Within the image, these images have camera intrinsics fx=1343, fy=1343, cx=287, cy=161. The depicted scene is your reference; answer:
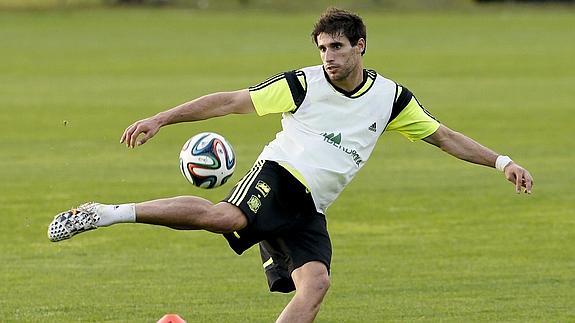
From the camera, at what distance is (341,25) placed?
10.0 meters

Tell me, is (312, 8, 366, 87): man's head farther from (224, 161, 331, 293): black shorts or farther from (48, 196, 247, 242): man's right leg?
(48, 196, 247, 242): man's right leg

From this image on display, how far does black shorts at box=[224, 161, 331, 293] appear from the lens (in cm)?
987

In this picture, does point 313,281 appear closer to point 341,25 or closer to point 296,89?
point 296,89

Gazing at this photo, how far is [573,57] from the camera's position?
50.5m

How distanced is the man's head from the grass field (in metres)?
2.71

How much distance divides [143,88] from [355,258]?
961 inches

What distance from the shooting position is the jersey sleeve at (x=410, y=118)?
34.6ft

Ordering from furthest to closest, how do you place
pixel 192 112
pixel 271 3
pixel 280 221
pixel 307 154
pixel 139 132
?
pixel 271 3, pixel 307 154, pixel 280 221, pixel 192 112, pixel 139 132

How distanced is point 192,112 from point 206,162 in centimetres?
38

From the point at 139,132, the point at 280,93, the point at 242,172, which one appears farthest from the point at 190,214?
the point at 242,172

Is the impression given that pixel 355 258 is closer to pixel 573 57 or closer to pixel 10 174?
pixel 10 174

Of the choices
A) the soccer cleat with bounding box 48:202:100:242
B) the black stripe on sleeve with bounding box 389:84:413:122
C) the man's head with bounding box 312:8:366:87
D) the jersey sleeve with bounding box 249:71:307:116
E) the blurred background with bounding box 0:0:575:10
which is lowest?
the blurred background with bounding box 0:0:575:10

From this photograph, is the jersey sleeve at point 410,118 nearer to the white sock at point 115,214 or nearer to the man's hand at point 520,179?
the man's hand at point 520,179

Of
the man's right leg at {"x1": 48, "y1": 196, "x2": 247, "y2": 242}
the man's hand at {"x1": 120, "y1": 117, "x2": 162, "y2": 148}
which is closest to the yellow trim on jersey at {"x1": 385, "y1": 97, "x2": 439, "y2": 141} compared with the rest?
the man's right leg at {"x1": 48, "y1": 196, "x2": 247, "y2": 242}
